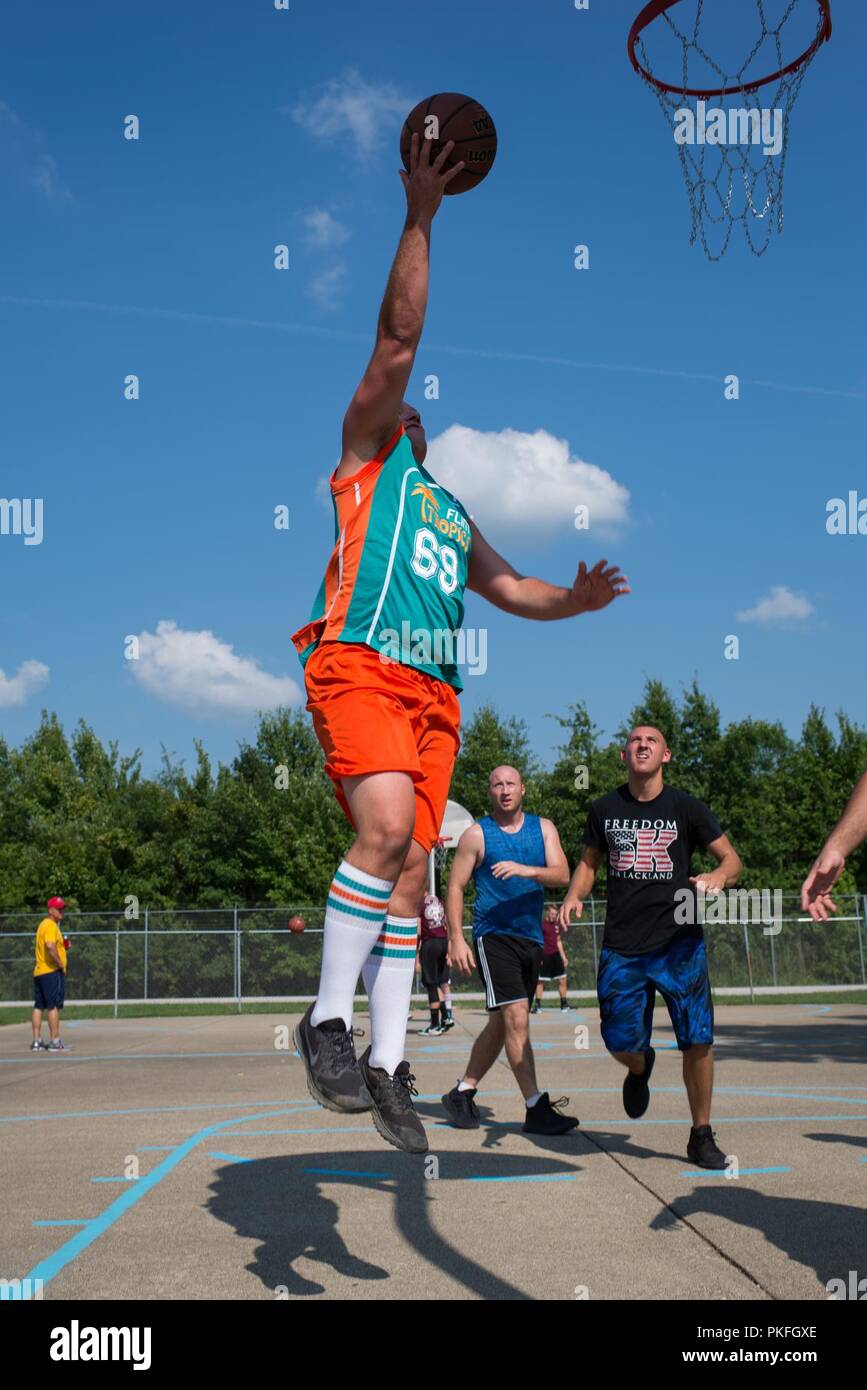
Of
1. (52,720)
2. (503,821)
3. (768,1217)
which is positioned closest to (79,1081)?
(503,821)

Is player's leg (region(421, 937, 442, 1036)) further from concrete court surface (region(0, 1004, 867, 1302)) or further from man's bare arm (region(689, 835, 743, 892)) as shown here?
man's bare arm (region(689, 835, 743, 892))

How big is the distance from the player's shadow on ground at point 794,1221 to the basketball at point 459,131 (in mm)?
3944

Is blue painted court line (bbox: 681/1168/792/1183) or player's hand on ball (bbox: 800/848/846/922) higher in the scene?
player's hand on ball (bbox: 800/848/846/922)

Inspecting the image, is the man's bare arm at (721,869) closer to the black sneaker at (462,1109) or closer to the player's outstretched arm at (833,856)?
the black sneaker at (462,1109)

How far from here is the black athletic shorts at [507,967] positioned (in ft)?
27.1

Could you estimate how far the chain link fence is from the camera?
29.3m

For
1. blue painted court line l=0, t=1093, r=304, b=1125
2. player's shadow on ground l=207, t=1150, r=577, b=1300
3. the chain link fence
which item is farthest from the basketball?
the chain link fence

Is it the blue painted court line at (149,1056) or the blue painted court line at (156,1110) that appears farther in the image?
the blue painted court line at (149,1056)

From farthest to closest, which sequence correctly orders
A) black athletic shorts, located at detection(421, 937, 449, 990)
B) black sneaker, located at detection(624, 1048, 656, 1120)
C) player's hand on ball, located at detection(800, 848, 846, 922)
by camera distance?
black athletic shorts, located at detection(421, 937, 449, 990) < black sneaker, located at detection(624, 1048, 656, 1120) < player's hand on ball, located at detection(800, 848, 846, 922)

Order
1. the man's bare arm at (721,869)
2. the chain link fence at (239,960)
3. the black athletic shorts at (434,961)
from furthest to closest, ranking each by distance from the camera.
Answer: the chain link fence at (239,960) → the black athletic shorts at (434,961) → the man's bare arm at (721,869)

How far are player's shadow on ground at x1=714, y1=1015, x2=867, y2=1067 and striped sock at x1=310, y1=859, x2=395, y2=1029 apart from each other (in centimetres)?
925

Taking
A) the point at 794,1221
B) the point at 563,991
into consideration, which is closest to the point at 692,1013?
the point at 794,1221

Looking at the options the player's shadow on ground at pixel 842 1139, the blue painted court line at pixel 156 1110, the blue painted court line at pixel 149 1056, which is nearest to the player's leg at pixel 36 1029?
the blue painted court line at pixel 149 1056

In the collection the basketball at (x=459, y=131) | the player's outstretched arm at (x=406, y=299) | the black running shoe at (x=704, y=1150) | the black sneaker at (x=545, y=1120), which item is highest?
the basketball at (x=459, y=131)
